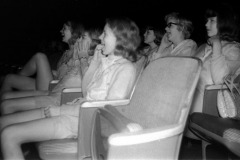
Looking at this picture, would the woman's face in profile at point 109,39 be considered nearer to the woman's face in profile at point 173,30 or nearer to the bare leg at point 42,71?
the bare leg at point 42,71

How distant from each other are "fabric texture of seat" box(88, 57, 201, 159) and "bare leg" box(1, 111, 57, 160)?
260 millimetres

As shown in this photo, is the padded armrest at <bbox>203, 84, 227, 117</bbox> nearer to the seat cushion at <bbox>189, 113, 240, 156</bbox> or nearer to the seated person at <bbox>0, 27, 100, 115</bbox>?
the seat cushion at <bbox>189, 113, 240, 156</bbox>

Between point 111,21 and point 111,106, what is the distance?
2.23 ft

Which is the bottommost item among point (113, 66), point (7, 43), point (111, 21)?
point (7, 43)

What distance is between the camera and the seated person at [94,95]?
172 centimetres

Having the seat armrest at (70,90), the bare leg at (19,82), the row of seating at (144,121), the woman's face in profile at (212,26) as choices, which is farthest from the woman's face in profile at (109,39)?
the bare leg at (19,82)

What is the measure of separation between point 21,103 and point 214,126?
155cm

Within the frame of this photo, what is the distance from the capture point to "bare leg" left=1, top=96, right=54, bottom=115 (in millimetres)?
2432

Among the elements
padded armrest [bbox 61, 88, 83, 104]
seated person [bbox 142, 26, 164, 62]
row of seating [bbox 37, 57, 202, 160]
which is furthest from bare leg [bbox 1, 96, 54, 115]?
seated person [bbox 142, 26, 164, 62]

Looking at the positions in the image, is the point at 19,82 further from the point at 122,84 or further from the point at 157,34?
the point at 157,34

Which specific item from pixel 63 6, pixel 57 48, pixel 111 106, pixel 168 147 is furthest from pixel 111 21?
pixel 63 6

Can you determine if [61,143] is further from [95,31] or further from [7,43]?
[7,43]

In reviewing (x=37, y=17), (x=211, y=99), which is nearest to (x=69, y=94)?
(x=211, y=99)

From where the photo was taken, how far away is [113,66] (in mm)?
1981
